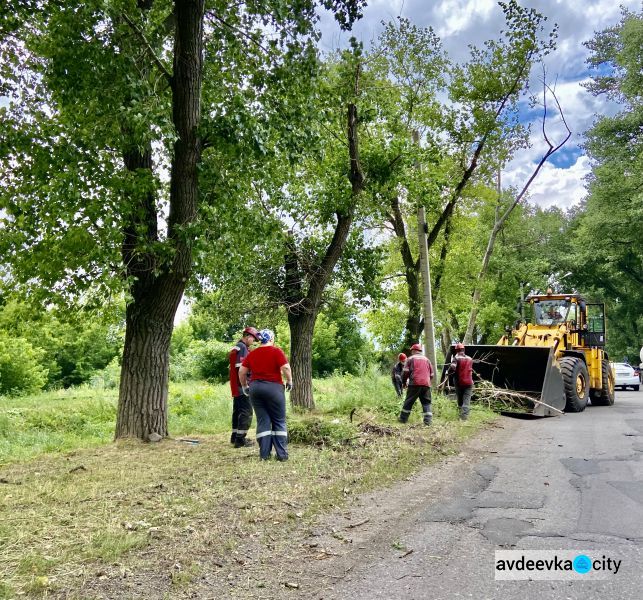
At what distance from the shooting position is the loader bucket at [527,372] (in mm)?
14086

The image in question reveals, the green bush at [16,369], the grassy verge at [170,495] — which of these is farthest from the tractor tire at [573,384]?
the green bush at [16,369]

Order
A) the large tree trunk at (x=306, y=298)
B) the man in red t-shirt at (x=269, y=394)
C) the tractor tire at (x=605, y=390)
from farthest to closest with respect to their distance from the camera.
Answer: the tractor tire at (x=605, y=390), the large tree trunk at (x=306, y=298), the man in red t-shirt at (x=269, y=394)

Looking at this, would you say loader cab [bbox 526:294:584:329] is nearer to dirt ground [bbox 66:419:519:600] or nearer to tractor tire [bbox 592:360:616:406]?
tractor tire [bbox 592:360:616:406]

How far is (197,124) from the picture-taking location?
905 cm

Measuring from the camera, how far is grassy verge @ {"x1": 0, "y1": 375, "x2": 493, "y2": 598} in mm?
4098

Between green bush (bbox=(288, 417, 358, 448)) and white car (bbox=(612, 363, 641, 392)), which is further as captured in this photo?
white car (bbox=(612, 363, 641, 392))

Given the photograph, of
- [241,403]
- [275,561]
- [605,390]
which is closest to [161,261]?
[241,403]

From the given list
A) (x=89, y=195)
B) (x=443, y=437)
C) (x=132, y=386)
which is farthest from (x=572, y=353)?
(x=89, y=195)

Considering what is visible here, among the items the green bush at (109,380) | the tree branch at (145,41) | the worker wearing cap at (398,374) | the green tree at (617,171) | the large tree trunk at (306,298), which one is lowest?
the green bush at (109,380)

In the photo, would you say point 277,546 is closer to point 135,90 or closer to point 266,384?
point 266,384

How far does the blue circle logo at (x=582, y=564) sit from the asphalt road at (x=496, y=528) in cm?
6

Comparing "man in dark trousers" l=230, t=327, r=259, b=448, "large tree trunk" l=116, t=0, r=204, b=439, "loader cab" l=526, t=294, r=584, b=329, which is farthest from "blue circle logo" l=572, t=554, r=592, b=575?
"loader cab" l=526, t=294, r=584, b=329

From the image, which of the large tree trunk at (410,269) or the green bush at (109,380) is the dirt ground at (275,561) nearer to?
the large tree trunk at (410,269)

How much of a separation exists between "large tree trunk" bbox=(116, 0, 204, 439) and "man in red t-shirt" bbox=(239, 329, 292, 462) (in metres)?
2.11
